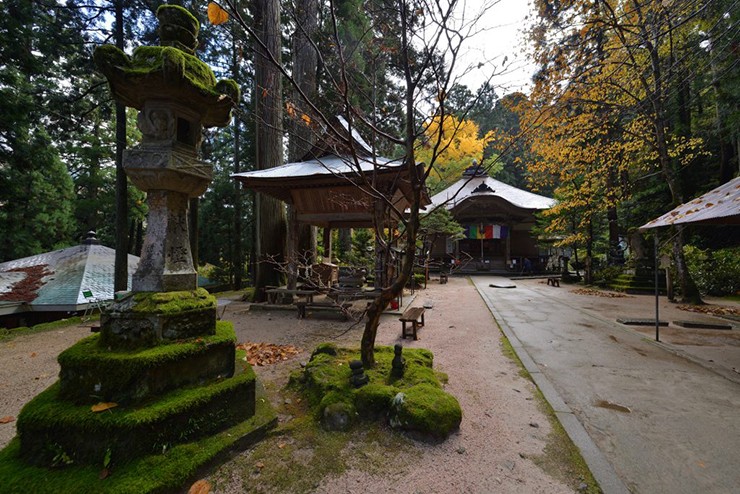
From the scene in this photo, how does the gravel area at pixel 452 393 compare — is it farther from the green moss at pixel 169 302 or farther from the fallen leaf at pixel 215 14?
the fallen leaf at pixel 215 14

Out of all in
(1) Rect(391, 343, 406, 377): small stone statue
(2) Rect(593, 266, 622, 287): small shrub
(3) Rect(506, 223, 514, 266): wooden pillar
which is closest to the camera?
(1) Rect(391, 343, 406, 377): small stone statue

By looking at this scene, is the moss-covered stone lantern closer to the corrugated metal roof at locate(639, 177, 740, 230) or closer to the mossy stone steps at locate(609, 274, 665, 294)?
the corrugated metal roof at locate(639, 177, 740, 230)

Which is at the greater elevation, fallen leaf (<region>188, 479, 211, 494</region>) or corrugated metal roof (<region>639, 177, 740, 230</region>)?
corrugated metal roof (<region>639, 177, 740, 230</region>)

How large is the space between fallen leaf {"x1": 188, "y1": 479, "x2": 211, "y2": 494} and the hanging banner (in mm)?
22494

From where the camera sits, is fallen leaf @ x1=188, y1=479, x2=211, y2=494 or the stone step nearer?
fallen leaf @ x1=188, y1=479, x2=211, y2=494

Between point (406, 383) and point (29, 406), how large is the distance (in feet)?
9.83

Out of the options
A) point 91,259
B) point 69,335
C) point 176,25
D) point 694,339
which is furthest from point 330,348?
point 91,259

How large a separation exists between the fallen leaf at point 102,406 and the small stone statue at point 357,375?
6.19 feet

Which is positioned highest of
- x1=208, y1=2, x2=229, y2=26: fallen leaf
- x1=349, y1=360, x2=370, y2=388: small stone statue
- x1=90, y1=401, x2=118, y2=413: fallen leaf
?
x1=208, y1=2, x2=229, y2=26: fallen leaf

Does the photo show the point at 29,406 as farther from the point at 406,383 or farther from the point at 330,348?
the point at 406,383

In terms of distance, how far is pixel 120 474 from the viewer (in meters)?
1.85

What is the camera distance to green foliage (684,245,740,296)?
10703 millimetres

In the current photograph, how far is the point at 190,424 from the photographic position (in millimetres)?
2252

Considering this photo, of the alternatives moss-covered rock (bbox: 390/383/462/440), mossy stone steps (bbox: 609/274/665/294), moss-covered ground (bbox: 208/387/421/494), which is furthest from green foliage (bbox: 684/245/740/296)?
moss-covered ground (bbox: 208/387/421/494)
